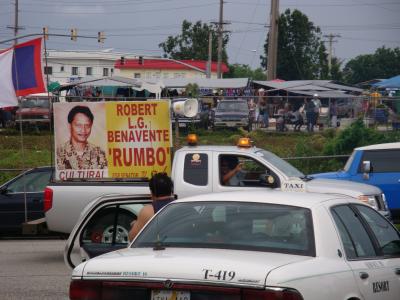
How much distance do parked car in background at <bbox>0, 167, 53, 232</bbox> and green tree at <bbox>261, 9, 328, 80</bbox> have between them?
264ft

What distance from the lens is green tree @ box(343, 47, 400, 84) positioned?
14638 cm

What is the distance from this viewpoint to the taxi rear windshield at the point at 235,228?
6.70 m

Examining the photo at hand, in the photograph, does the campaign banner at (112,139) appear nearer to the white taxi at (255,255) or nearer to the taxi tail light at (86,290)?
the white taxi at (255,255)

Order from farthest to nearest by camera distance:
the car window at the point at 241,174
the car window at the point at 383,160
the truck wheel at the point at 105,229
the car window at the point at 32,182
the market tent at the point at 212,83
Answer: the market tent at the point at 212,83 → the car window at the point at 383,160 → the car window at the point at 32,182 → the car window at the point at 241,174 → the truck wheel at the point at 105,229

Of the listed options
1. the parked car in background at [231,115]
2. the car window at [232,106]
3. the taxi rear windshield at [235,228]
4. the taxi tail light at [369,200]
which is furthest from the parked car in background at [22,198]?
the car window at [232,106]

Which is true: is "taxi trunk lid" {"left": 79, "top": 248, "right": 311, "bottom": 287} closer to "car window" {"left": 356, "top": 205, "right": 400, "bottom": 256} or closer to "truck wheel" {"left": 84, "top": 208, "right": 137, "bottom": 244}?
"car window" {"left": 356, "top": 205, "right": 400, "bottom": 256}

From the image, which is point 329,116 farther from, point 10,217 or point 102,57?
point 102,57

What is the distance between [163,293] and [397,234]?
2946mm

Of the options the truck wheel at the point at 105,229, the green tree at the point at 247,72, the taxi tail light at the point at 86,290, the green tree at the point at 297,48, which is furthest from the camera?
the green tree at the point at 247,72

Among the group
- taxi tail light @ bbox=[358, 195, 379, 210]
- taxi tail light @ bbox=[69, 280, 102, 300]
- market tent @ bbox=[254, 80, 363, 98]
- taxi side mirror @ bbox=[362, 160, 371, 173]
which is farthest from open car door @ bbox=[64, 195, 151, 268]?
market tent @ bbox=[254, 80, 363, 98]

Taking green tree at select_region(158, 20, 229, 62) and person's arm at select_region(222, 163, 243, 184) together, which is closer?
person's arm at select_region(222, 163, 243, 184)

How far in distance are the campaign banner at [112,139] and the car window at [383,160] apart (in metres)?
5.27

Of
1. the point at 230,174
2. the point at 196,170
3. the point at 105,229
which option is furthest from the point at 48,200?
the point at 105,229

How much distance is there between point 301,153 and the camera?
85.8ft
